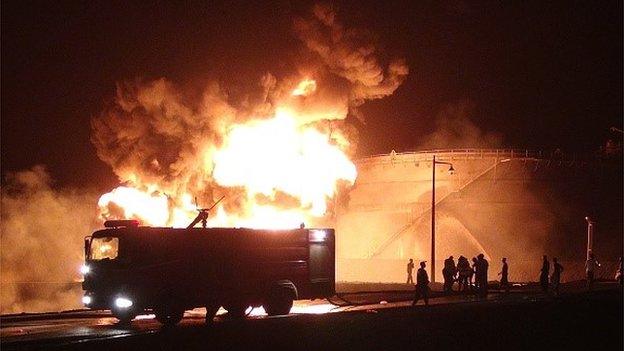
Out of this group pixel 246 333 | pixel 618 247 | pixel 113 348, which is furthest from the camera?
pixel 618 247

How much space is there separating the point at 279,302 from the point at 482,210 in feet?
152

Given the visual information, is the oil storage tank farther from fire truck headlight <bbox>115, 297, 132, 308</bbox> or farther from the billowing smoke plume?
fire truck headlight <bbox>115, 297, 132, 308</bbox>

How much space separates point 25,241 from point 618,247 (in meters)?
47.6

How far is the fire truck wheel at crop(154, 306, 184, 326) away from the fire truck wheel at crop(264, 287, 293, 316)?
330 cm

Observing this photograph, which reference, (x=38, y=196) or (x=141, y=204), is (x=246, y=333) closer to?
(x=141, y=204)

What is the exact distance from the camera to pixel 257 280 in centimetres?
2544

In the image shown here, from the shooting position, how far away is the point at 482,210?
6962 centimetres

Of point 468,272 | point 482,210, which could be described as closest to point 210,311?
point 468,272

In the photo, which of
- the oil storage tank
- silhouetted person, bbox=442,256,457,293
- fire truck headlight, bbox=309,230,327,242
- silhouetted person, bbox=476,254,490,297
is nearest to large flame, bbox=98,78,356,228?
silhouetted person, bbox=442,256,457,293

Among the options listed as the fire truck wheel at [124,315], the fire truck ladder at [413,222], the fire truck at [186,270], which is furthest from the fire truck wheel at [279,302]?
the fire truck ladder at [413,222]

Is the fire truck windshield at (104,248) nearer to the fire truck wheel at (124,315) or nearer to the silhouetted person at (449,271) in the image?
the fire truck wheel at (124,315)

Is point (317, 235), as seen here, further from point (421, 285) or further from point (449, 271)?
point (449, 271)

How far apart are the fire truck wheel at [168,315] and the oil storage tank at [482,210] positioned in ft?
135

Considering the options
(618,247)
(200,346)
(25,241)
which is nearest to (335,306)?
(200,346)
